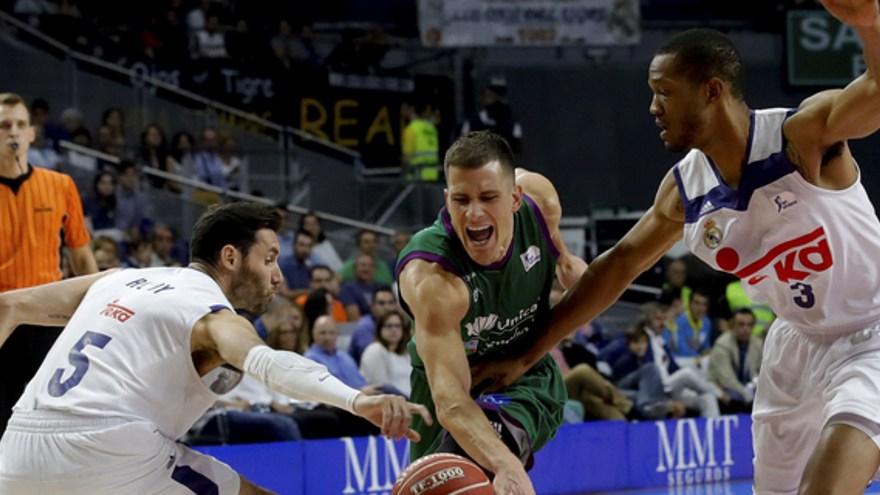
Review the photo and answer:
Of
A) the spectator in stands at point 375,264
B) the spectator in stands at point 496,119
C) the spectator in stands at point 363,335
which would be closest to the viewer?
→ the spectator in stands at point 363,335

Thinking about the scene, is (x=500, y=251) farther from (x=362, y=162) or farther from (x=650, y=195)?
(x=650, y=195)

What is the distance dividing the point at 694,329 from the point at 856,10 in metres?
8.21

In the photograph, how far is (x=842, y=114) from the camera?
136 inches

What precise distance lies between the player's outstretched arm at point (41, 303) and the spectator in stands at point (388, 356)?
4.56 meters

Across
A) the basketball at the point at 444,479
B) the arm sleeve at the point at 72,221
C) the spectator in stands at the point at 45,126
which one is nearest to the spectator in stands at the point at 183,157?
the spectator in stands at the point at 45,126

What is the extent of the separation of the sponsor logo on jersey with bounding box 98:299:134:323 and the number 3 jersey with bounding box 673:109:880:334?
2.16 m

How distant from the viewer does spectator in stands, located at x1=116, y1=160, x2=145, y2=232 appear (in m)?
10.8

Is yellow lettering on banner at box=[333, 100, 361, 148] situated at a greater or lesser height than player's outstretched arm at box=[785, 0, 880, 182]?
lesser

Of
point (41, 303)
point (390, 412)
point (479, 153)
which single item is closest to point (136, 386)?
point (41, 303)

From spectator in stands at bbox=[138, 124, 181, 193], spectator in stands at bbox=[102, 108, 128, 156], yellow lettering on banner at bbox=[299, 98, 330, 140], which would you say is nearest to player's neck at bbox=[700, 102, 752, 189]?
spectator in stands at bbox=[138, 124, 181, 193]

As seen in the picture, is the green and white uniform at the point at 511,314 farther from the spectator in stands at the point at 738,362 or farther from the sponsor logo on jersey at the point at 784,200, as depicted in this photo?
the spectator in stands at the point at 738,362

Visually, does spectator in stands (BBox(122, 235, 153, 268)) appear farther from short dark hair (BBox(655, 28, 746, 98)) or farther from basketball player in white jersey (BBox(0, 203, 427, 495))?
short dark hair (BBox(655, 28, 746, 98))

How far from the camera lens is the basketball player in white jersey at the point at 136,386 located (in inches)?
136

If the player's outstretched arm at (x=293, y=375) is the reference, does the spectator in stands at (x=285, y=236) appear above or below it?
below
